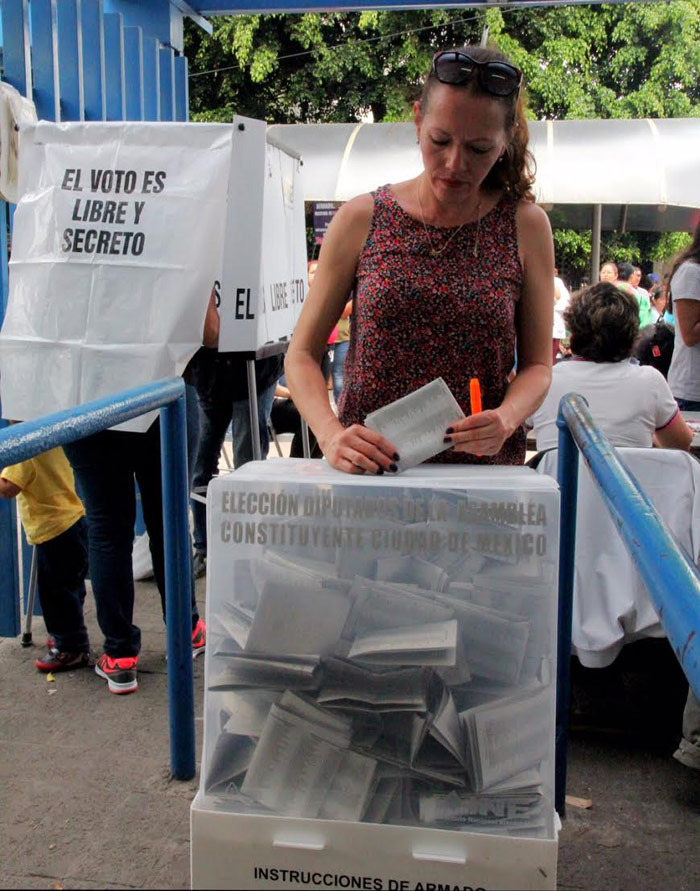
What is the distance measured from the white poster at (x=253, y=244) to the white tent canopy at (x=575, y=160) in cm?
837

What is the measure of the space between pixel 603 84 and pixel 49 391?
55.2ft

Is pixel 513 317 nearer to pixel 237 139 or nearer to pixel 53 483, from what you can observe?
pixel 237 139

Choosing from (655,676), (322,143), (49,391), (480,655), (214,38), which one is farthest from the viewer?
(214,38)

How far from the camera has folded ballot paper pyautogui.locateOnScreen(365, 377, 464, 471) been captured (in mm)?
1562

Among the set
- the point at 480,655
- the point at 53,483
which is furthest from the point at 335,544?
the point at 53,483

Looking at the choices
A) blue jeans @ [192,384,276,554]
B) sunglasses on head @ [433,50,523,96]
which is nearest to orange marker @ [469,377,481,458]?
sunglasses on head @ [433,50,523,96]

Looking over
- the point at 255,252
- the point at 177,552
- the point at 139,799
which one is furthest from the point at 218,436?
the point at 139,799

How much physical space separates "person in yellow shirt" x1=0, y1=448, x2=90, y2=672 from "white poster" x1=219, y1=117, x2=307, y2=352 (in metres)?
0.78

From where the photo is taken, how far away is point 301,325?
6.31ft

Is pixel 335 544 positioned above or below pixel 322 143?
below

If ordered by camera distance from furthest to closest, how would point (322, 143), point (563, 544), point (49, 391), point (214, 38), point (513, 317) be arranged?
point (214, 38) < point (322, 143) < point (49, 391) < point (563, 544) < point (513, 317)

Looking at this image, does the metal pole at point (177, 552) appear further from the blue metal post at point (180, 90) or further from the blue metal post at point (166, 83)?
the blue metal post at point (180, 90)

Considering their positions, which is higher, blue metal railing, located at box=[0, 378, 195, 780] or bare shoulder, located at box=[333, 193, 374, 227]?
bare shoulder, located at box=[333, 193, 374, 227]

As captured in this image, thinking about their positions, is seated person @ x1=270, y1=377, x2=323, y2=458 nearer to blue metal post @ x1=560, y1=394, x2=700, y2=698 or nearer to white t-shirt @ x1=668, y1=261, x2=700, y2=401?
white t-shirt @ x1=668, y1=261, x2=700, y2=401
